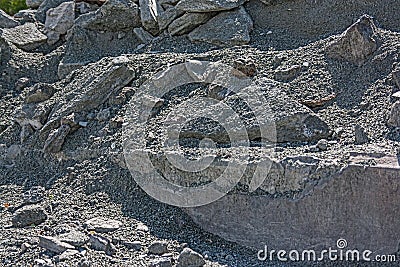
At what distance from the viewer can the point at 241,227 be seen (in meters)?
3.85

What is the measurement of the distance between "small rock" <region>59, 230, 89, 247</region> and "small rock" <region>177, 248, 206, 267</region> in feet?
2.18

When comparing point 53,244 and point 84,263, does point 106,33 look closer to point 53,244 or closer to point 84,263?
point 53,244

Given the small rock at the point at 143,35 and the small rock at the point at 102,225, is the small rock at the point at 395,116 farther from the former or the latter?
the small rock at the point at 143,35

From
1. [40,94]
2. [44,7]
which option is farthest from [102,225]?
[44,7]

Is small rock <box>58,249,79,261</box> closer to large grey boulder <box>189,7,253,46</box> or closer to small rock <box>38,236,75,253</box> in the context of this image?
small rock <box>38,236,75,253</box>

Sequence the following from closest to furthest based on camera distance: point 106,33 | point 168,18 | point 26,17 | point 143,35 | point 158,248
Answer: point 158,248, point 168,18, point 143,35, point 106,33, point 26,17

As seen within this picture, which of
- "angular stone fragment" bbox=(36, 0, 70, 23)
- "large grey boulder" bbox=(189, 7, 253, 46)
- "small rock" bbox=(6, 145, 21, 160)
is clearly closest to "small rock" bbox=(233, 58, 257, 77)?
"large grey boulder" bbox=(189, 7, 253, 46)

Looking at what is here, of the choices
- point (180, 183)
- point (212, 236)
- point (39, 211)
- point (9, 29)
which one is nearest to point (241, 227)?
point (212, 236)

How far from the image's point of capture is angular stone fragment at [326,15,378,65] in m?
4.47

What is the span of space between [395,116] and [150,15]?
2870mm

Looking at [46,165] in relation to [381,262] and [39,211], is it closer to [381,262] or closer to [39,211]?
[39,211]

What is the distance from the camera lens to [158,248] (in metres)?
3.63

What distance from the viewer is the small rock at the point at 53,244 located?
11.8 ft

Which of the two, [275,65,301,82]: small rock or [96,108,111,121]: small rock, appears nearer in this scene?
[275,65,301,82]: small rock
